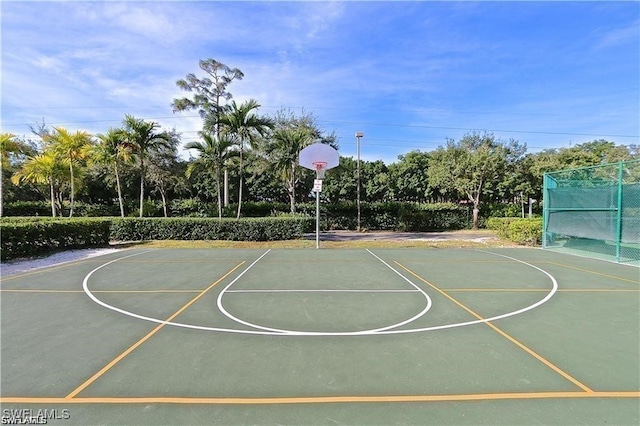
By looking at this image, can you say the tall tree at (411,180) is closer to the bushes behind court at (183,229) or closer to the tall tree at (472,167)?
the tall tree at (472,167)

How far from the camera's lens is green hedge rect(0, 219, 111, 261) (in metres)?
10.2

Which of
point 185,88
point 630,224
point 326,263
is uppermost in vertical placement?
point 185,88

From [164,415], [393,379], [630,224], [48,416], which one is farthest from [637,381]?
[630,224]

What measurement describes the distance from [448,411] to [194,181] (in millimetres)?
29526

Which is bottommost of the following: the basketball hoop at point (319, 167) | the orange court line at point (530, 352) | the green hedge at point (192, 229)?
the orange court line at point (530, 352)

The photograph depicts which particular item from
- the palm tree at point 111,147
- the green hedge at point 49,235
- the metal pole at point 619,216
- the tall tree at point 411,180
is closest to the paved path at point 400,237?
the metal pole at point 619,216

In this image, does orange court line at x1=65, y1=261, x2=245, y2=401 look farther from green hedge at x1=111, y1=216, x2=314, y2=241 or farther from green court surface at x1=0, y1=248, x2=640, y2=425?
green hedge at x1=111, y1=216, x2=314, y2=241

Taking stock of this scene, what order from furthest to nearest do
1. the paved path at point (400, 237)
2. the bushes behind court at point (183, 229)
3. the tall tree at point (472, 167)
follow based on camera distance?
the tall tree at point (472, 167)
the paved path at point (400, 237)
the bushes behind court at point (183, 229)

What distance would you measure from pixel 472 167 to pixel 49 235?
24307mm

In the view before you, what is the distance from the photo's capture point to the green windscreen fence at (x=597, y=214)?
382 inches

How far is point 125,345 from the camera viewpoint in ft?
13.3

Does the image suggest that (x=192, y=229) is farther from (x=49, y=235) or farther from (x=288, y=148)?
(x=288, y=148)

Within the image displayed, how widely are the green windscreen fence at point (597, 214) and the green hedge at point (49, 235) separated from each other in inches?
726

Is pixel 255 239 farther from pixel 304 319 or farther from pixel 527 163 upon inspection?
pixel 527 163
